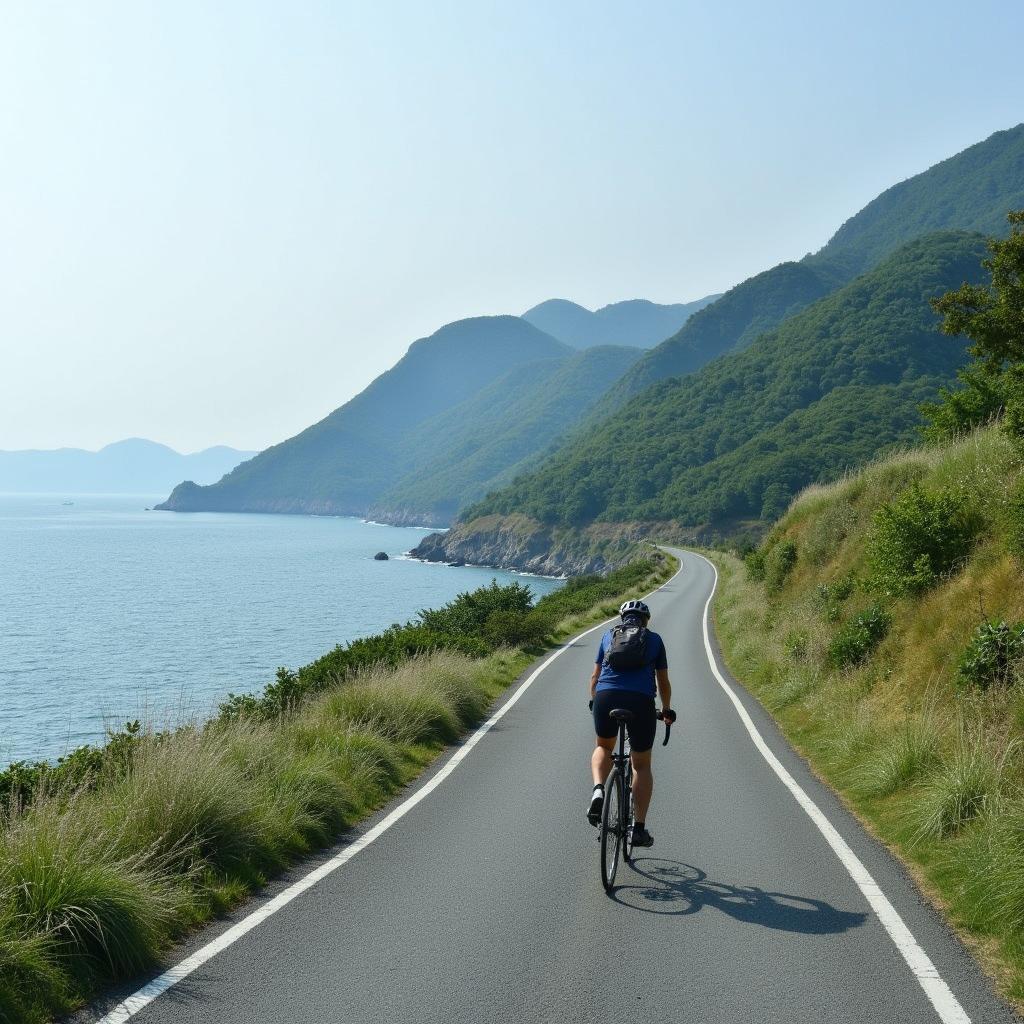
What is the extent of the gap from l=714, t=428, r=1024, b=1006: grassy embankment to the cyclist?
2.13m

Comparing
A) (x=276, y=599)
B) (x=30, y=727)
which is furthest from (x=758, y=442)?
(x=30, y=727)

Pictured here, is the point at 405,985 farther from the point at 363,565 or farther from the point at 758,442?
the point at 758,442

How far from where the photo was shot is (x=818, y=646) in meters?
16.0

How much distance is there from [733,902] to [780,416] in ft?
444

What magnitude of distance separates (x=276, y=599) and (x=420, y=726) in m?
64.1

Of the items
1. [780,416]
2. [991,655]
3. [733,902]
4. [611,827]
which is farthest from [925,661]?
[780,416]

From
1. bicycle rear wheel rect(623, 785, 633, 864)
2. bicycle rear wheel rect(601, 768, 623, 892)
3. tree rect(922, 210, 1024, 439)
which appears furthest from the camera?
tree rect(922, 210, 1024, 439)

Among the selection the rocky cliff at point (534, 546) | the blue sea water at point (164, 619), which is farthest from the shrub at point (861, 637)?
the rocky cliff at point (534, 546)

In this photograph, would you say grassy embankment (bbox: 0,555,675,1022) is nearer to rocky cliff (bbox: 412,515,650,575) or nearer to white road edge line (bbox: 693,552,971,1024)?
white road edge line (bbox: 693,552,971,1024)

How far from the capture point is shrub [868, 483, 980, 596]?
Answer: 13242mm

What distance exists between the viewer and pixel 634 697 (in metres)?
6.55

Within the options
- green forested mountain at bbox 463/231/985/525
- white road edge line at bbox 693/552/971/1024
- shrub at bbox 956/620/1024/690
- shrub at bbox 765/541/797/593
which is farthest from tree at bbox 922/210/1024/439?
green forested mountain at bbox 463/231/985/525

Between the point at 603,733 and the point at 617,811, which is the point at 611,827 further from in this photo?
the point at 603,733

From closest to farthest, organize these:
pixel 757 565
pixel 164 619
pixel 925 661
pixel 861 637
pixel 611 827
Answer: pixel 611 827
pixel 925 661
pixel 861 637
pixel 757 565
pixel 164 619
